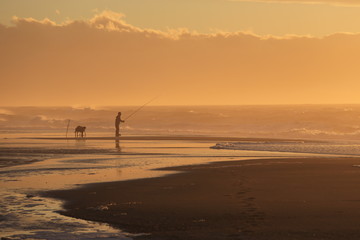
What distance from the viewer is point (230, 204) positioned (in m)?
12.3

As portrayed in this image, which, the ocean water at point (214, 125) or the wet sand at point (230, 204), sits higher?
the ocean water at point (214, 125)

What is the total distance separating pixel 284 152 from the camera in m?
28.1

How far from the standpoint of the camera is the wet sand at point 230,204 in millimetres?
9938

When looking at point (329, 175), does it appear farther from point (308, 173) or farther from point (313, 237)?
point (313, 237)

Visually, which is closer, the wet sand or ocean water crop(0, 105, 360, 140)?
the wet sand

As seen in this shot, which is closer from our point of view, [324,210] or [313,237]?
[313,237]

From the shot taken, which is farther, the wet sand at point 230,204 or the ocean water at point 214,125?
the ocean water at point 214,125

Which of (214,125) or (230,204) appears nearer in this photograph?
(230,204)

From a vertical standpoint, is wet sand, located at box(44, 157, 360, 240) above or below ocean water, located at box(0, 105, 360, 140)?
below

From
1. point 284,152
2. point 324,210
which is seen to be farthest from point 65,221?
point 284,152

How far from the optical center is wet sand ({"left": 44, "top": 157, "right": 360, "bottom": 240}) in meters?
9.94

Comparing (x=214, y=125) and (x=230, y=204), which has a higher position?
(x=214, y=125)

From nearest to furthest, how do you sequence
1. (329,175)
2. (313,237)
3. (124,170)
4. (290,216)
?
(313,237) < (290,216) < (329,175) < (124,170)

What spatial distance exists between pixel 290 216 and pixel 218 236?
2038 mm
